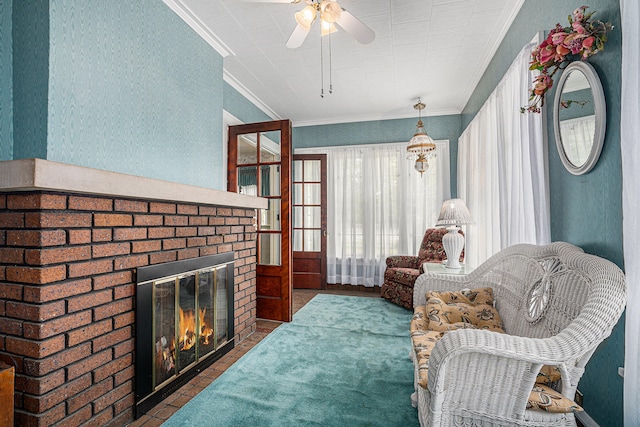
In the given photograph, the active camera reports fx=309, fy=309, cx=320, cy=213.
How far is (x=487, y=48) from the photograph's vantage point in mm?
2988

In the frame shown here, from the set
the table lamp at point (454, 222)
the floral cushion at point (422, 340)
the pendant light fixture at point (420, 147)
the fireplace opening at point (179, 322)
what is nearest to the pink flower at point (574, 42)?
the floral cushion at point (422, 340)

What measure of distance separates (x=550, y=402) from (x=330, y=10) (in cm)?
204

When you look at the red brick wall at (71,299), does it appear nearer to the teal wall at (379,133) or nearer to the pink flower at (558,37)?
the pink flower at (558,37)

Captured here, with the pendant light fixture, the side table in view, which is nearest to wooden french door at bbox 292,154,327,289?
the pendant light fixture

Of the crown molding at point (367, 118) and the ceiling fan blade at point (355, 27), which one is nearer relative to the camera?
the ceiling fan blade at point (355, 27)

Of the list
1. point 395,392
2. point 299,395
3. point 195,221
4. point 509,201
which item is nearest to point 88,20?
point 195,221

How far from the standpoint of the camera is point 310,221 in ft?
16.9

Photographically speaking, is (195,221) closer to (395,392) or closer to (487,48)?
(395,392)

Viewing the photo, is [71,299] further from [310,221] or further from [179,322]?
[310,221]

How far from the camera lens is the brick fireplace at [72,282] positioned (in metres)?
1.28

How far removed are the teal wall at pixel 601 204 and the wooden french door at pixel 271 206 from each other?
220 cm

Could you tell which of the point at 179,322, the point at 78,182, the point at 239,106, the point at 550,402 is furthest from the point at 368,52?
the point at 550,402

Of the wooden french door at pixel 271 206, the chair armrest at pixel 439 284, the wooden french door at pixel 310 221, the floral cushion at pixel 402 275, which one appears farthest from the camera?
the wooden french door at pixel 310 221

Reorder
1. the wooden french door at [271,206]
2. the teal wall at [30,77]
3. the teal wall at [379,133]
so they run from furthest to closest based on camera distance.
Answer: the teal wall at [379,133] → the wooden french door at [271,206] → the teal wall at [30,77]
